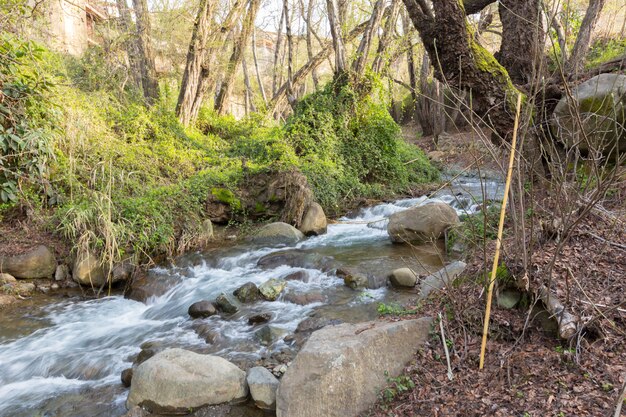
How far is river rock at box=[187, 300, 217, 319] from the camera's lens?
17.1 ft

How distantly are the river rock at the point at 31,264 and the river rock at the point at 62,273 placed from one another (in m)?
0.07

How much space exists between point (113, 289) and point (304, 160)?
5.17 metres

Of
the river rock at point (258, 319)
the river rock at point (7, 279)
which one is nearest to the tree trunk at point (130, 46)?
the river rock at point (7, 279)

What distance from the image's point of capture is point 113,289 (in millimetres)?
6254

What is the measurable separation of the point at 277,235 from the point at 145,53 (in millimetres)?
7674

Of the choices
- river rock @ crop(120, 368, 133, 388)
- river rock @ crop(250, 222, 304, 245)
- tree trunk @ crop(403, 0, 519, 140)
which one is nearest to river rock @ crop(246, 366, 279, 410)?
river rock @ crop(120, 368, 133, 388)

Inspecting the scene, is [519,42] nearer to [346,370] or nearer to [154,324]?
[346,370]

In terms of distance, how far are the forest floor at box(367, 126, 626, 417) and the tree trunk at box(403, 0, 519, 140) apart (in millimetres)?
2261

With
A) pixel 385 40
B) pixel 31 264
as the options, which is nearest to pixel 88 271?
pixel 31 264

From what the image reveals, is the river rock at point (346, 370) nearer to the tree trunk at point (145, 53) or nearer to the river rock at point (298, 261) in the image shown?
the river rock at point (298, 261)

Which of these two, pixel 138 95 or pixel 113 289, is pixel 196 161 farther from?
pixel 113 289

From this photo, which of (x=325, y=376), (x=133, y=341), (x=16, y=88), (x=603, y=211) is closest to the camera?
(x=325, y=376)

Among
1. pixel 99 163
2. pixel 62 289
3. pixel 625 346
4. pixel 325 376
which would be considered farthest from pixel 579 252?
pixel 99 163

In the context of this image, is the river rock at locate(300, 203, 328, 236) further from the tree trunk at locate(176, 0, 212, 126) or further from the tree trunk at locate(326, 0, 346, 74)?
the tree trunk at locate(176, 0, 212, 126)
